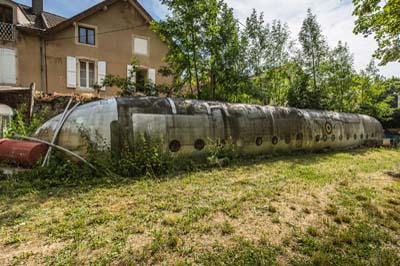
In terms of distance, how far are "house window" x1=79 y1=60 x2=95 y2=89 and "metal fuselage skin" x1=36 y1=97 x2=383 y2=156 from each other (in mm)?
7487

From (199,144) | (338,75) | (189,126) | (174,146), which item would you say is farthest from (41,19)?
(338,75)

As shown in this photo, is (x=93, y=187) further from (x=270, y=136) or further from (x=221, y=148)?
(x=270, y=136)

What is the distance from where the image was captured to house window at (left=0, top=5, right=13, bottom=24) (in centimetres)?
1002

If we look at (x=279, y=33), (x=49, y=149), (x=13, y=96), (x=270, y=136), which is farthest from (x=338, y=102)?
(x=13, y=96)

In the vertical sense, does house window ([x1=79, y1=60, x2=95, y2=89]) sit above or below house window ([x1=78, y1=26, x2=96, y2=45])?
below

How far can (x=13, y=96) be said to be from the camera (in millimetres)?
7398

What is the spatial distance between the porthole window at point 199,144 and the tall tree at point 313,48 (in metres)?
7.96

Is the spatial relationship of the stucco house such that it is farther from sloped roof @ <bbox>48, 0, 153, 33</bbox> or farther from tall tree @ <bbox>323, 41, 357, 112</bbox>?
tall tree @ <bbox>323, 41, 357, 112</bbox>

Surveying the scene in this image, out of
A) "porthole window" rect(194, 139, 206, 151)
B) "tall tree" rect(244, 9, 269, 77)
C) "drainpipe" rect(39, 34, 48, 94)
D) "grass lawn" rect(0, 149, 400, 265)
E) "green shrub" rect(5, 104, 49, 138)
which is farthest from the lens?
"drainpipe" rect(39, 34, 48, 94)

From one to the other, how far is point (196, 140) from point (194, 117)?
56 centimetres

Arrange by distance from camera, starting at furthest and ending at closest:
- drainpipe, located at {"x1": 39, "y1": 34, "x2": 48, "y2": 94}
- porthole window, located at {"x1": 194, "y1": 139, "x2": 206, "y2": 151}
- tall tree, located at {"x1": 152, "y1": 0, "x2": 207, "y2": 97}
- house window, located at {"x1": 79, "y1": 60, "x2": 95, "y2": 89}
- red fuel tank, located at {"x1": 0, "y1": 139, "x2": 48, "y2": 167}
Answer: house window, located at {"x1": 79, "y1": 60, "x2": 95, "y2": 89} → drainpipe, located at {"x1": 39, "y1": 34, "x2": 48, "y2": 94} → tall tree, located at {"x1": 152, "y1": 0, "x2": 207, "y2": 97} → porthole window, located at {"x1": 194, "y1": 139, "x2": 206, "y2": 151} → red fuel tank, located at {"x1": 0, "y1": 139, "x2": 48, "y2": 167}

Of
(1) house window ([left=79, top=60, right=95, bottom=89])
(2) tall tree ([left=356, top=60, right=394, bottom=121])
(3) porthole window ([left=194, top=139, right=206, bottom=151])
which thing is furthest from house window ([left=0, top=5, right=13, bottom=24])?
(2) tall tree ([left=356, top=60, right=394, bottom=121])

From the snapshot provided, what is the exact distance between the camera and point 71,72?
1081 centimetres

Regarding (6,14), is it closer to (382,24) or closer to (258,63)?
(258,63)
